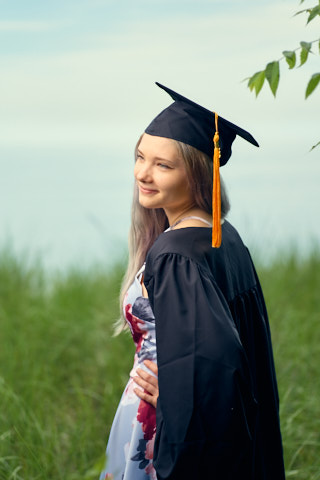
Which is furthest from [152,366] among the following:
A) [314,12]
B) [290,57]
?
[314,12]

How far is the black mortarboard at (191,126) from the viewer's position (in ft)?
7.44

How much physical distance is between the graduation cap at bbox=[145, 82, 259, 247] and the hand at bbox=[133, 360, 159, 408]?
0.55 meters

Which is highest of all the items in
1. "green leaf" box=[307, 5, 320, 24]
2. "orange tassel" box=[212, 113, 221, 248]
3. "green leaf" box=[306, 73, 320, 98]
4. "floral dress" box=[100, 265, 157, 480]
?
"green leaf" box=[307, 5, 320, 24]

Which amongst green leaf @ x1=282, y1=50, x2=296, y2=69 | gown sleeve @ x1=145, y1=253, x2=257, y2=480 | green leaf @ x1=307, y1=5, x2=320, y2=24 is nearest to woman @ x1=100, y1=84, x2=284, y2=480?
gown sleeve @ x1=145, y1=253, x2=257, y2=480

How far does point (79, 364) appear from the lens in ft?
15.8

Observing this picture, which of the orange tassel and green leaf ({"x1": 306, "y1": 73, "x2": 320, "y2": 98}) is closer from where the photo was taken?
Result: the orange tassel

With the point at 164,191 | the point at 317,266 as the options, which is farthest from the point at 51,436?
the point at 317,266

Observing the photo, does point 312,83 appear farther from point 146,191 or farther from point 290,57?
Result: point 146,191

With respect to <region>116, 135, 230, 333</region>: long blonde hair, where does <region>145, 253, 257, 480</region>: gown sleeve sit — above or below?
below

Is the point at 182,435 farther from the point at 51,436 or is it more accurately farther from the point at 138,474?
the point at 51,436

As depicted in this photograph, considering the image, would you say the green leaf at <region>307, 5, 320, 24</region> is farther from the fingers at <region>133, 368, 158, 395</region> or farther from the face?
the fingers at <region>133, 368, 158, 395</region>

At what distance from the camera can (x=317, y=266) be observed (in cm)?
593

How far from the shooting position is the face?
2.24 m

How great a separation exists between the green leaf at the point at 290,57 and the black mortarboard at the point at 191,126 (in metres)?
0.30
